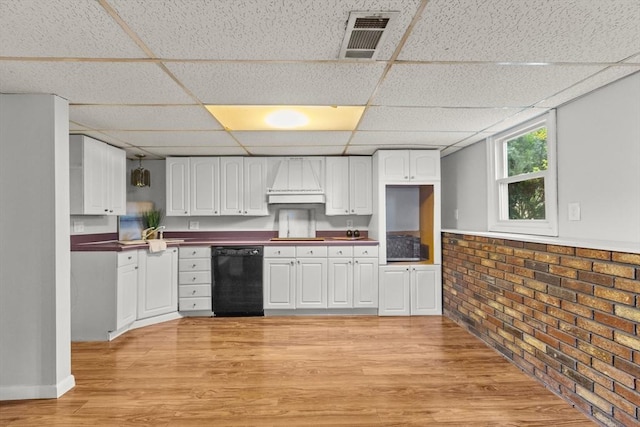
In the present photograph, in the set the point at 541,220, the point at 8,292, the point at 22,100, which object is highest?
the point at 22,100

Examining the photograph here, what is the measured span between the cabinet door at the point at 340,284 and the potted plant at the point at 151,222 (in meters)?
2.40

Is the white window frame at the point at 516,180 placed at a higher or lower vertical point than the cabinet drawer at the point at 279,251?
higher

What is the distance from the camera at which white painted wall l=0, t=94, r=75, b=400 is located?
251cm

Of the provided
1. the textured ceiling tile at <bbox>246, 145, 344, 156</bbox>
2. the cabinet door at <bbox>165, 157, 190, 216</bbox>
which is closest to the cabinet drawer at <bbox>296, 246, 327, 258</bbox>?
the textured ceiling tile at <bbox>246, 145, 344, 156</bbox>

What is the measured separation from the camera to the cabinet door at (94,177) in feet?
12.5

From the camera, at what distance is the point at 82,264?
3738mm

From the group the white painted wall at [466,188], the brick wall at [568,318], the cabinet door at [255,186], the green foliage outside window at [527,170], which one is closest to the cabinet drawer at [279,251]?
the cabinet door at [255,186]

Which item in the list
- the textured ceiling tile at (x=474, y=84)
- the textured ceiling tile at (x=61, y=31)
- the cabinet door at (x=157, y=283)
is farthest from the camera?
the cabinet door at (x=157, y=283)

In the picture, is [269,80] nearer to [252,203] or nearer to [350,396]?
[350,396]

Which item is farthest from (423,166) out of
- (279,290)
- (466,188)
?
(279,290)

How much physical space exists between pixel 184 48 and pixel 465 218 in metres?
3.95

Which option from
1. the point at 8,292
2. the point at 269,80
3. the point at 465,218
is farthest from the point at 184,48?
the point at 465,218

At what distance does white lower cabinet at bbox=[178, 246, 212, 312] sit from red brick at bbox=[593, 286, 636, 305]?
3904 millimetres

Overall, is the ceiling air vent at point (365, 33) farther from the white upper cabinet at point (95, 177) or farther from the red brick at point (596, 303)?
the white upper cabinet at point (95, 177)
